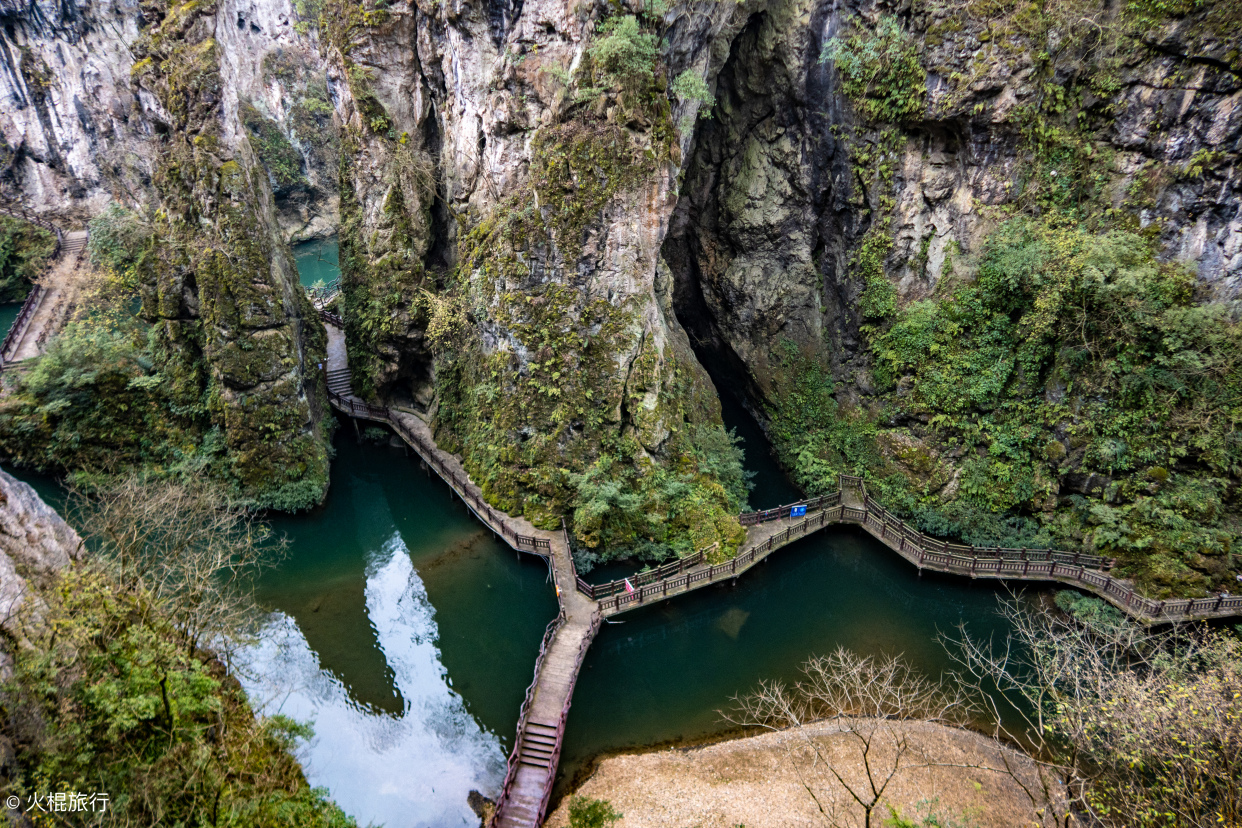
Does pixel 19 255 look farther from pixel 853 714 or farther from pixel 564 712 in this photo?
pixel 853 714

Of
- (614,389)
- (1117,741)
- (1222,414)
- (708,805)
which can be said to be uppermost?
(614,389)

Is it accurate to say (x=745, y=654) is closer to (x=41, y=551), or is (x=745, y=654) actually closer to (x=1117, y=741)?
(x=1117, y=741)

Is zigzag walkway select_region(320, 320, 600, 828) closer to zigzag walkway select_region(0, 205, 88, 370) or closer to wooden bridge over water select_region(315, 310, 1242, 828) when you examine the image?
wooden bridge over water select_region(315, 310, 1242, 828)

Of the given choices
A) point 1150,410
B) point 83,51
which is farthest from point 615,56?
point 83,51

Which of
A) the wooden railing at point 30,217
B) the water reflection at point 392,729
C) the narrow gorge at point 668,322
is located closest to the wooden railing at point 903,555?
the narrow gorge at point 668,322

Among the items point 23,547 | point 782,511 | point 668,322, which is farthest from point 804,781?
point 668,322

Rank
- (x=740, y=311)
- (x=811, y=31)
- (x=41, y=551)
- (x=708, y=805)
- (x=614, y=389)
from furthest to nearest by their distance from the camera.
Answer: (x=740, y=311), (x=811, y=31), (x=614, y=389), (x=708, y=805), (x=41, y=551)
